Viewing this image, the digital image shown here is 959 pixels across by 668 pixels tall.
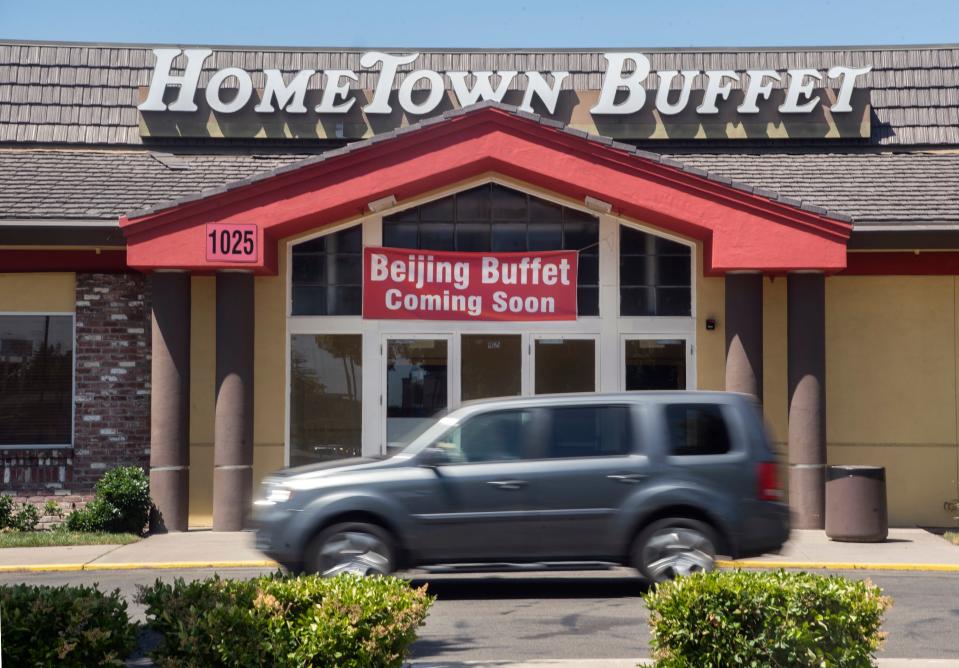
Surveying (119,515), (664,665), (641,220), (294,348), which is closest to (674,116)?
(641,220)

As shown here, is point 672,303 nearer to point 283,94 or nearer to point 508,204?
point 508,204

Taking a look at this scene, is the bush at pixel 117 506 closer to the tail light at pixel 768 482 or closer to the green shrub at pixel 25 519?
the green shrub at pixel 25 519

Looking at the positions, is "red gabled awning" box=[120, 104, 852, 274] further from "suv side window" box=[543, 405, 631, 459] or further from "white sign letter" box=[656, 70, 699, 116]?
"suv side window" box=[543, 405, 631, 459]

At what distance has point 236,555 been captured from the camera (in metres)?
13.4

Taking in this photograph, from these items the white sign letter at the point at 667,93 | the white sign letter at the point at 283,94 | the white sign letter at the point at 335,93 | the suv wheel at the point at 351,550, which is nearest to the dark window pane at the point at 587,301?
the white sign letter at the point at 667,93

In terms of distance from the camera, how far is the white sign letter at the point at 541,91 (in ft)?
63.5

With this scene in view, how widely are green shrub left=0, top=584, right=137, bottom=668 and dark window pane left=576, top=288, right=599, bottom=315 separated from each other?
1076 cm

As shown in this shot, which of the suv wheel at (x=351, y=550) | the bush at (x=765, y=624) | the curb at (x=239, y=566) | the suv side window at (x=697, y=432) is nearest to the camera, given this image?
the bush at (x=765, y=624)

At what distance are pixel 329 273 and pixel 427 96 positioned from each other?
170 inches

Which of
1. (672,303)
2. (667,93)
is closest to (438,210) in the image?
(672,303)

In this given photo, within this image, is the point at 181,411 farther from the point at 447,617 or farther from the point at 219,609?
the point at 219,609

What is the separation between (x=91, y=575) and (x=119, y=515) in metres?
2.66

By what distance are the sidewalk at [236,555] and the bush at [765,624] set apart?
5.21m

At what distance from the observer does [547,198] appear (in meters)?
16.7
